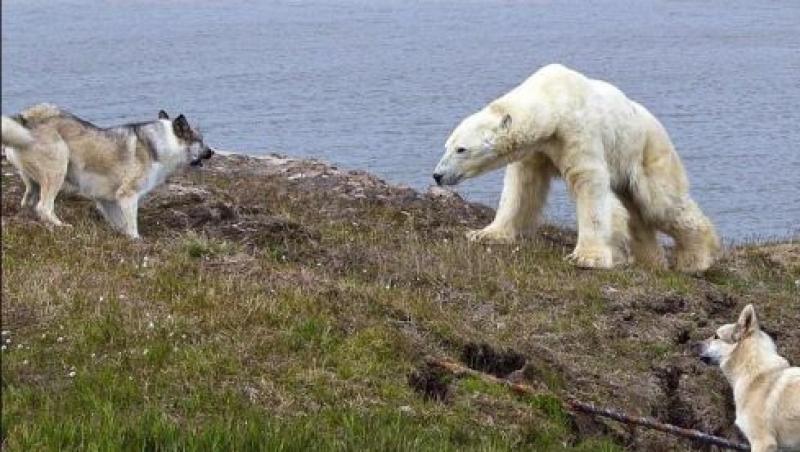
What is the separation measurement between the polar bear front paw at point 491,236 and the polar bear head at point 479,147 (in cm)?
68

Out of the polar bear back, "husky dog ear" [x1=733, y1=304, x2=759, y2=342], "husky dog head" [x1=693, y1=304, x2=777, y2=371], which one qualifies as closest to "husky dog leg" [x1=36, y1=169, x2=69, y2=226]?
the polar bear back

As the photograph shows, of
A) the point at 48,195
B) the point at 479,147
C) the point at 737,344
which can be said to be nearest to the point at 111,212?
the point at 48,195

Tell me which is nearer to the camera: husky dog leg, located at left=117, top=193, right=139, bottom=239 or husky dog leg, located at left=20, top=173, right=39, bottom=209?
husky dog leg, located at left=20, top=173, right=39, bottom=209

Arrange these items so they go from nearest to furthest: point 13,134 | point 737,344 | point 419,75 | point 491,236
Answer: point 13,134 < point 737,344 < point 491,236 < point 419,75

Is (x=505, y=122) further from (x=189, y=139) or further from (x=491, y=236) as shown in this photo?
(x=189, y=139)

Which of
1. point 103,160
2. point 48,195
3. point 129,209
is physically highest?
point 103,160

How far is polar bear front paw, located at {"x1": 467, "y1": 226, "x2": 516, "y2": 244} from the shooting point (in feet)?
42.1

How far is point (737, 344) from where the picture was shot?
8586 mm

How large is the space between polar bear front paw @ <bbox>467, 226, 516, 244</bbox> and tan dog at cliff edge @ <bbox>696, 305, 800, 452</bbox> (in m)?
4.11

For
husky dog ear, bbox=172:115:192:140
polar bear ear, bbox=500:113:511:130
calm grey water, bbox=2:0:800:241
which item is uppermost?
polar bear ear, bbox=500:113:511:130

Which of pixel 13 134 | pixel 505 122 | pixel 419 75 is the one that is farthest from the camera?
pixel 419 75

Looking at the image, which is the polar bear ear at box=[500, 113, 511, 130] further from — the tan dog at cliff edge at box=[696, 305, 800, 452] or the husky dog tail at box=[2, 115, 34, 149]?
the husky dog tail at box=[2, 115, 34, 149]

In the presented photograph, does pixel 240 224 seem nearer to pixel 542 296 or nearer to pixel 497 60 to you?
pixel 542 296

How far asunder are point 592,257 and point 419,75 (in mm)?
25237
